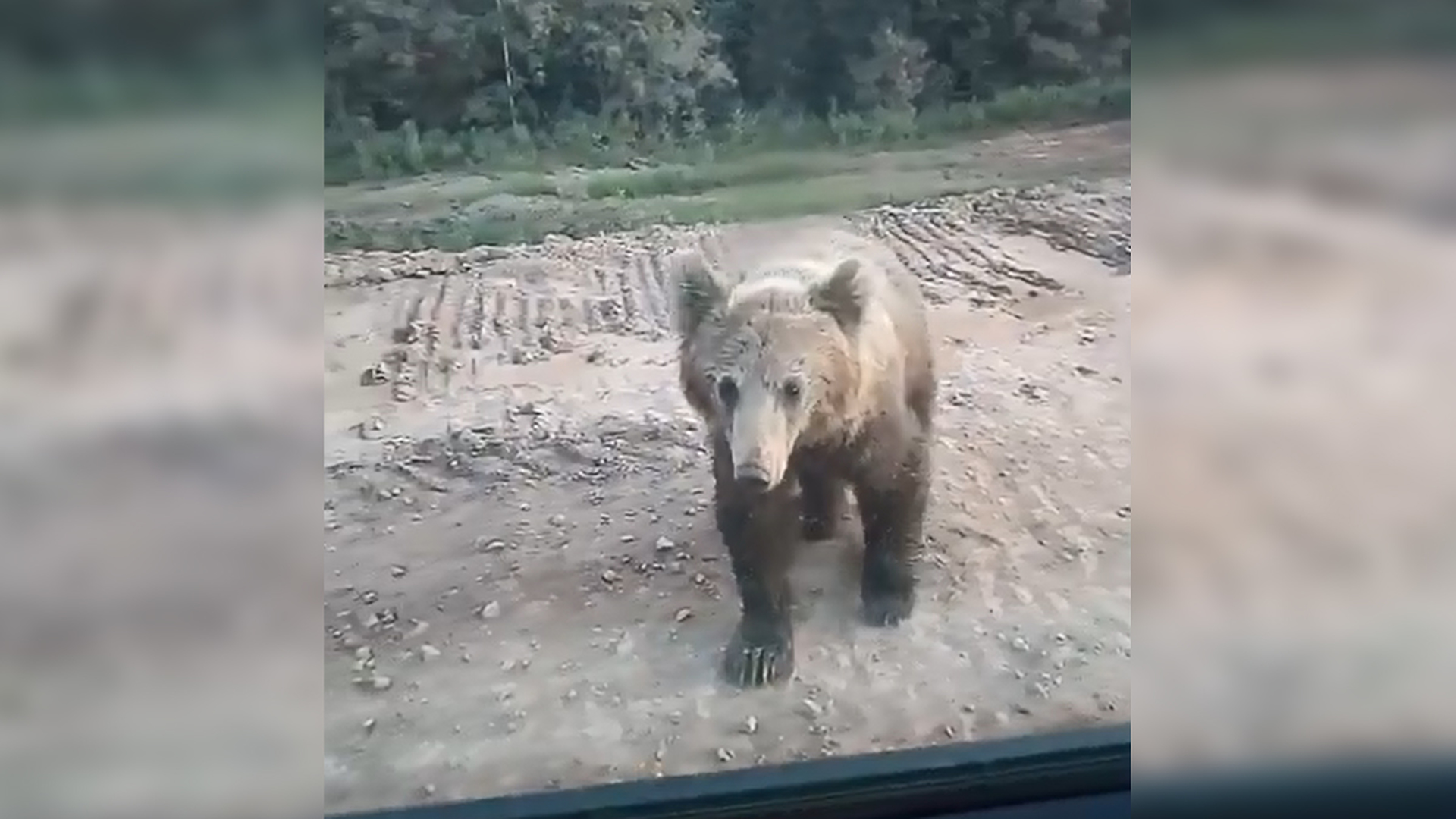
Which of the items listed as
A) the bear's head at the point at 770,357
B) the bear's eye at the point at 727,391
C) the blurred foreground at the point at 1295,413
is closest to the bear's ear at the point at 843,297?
the bear's head at the point at 770,357

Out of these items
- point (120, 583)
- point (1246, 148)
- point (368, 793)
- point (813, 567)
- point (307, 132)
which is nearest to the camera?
point (307, 132)

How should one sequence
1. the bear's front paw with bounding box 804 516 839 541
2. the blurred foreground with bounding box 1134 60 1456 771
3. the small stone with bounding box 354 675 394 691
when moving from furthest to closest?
the bear's front paw with bounding box 804 516 839 541, the small stone with bounding box 354 675 394 691, the blurred foreground with bounding box 1134 60 1456 771

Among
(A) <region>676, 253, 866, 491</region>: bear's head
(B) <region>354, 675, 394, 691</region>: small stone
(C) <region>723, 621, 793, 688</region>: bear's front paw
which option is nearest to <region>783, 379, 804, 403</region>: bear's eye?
(A) <region>676, 253, 866, 491</region>: bear's head

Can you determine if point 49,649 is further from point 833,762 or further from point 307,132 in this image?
point 833,762

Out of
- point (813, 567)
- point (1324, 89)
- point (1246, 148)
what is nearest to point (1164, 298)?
point (1246, 148)

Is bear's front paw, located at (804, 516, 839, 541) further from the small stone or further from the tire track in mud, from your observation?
the small stone

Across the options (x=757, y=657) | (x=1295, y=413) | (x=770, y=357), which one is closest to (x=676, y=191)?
(x=770, y=357)

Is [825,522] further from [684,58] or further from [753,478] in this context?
[684,58]

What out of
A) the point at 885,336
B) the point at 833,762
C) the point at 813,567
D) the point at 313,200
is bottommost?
the point at 833,762
